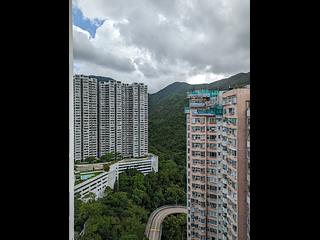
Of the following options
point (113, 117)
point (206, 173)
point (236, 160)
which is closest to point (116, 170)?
point (113, 117)

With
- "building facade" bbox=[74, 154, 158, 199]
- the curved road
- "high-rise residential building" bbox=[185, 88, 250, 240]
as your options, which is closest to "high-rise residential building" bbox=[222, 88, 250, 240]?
"high-rise residential building" bbox=[185, 88, 250, 240]

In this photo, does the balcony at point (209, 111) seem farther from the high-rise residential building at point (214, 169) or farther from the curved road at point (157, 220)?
the curved road at point (157, 220)

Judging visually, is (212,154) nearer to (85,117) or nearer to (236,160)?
(236,160)

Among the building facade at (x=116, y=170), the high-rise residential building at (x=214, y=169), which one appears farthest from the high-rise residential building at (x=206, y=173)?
the building facade at (x=116, y=170)

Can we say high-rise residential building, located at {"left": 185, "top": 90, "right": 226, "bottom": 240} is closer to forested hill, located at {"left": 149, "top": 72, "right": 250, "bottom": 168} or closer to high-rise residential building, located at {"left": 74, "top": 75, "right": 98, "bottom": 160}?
forested hill, located at {"left": 149, "top": 72, "right": 250, "bottom": 168}
